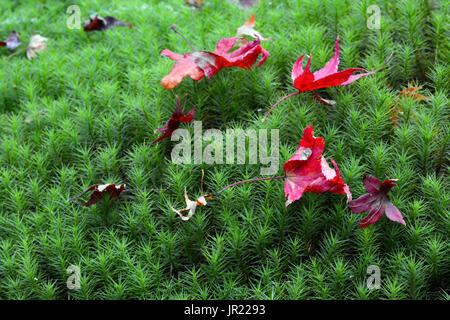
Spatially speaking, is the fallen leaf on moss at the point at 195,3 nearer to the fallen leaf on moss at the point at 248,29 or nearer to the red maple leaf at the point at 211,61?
the fallen leaf on moss at the point at 248,29

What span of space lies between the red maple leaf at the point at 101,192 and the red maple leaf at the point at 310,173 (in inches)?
29.6

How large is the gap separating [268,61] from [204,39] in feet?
1.45

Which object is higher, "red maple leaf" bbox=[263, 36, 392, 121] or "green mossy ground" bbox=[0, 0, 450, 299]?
"red maple leaf" bbox=[263, 36, 392, 121]

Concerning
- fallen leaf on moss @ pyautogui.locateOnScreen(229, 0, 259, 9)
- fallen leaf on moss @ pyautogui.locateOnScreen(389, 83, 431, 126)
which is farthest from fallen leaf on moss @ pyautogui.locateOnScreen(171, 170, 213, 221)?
fallen leaf on moss @ pyautogui.locateOnScreen(229, 0, 259, 9)

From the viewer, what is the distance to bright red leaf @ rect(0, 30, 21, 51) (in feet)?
10.0

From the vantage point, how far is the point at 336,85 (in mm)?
2143

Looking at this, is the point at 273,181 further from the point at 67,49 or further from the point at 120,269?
the point at 67,49

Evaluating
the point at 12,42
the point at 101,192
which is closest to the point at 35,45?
the point at 12,42

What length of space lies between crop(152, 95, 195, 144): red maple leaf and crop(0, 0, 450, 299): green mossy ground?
68 millimetres

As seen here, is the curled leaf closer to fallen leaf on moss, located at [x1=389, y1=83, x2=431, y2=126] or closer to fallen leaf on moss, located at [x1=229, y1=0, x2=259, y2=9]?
fallen leaf on moss, located at [x1=229, y1=0, x2=259, y2=9]

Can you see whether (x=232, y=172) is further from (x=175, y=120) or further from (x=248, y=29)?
(x=248, y=29)

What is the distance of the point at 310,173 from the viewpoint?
1.83m

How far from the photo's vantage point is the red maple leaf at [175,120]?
2.12 m
